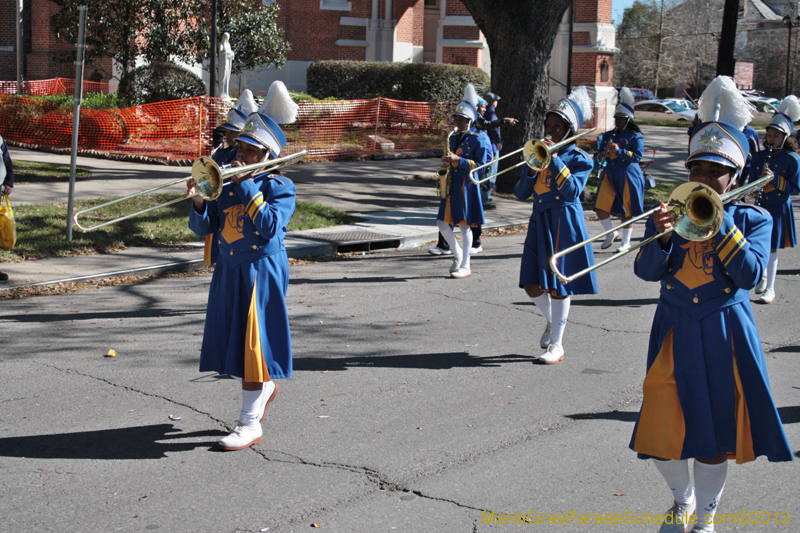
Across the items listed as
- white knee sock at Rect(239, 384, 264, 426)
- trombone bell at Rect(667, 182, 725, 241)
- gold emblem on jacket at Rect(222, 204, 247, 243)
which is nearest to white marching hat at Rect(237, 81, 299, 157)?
gold emblem on jacket at Rect(222, 204, 247, 243)

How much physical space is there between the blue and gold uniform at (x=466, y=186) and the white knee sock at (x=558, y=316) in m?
3.42

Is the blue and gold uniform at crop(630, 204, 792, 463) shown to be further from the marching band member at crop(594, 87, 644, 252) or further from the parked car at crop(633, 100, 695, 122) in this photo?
the parked car at crop(633, 100, 695, 122)

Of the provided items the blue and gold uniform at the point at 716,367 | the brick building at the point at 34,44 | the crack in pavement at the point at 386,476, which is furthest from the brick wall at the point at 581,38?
the blue and gold uniform at the point at 716,367

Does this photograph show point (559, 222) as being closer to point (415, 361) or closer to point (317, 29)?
point (415, 361)

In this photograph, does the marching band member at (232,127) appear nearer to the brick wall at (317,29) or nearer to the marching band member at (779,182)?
the marching band member at (779,182)

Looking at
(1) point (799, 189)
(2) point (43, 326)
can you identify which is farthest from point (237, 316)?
(1) point (799, 189)

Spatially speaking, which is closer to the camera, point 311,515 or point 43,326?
point 311,515

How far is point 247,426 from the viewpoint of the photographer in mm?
4668

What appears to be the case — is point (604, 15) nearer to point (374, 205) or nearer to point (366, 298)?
point (374, 205)

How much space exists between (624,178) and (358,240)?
3810mm

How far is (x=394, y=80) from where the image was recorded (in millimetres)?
26266

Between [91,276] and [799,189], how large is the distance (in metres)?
7.96

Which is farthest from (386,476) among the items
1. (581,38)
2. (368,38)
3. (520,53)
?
(581,38)

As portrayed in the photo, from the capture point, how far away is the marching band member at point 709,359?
3.40m
